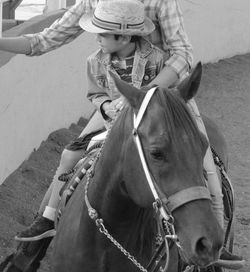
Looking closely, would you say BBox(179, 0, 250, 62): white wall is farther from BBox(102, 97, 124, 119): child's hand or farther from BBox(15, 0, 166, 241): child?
BBox(102, 97, 124, 119): child's hand

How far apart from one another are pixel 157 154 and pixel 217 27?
33.2ft

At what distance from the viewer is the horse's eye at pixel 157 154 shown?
418cm

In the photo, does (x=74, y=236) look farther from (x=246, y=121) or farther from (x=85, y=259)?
(x=246, y=121)

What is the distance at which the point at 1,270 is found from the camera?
6.35m

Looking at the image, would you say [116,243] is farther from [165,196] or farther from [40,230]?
[40,230]

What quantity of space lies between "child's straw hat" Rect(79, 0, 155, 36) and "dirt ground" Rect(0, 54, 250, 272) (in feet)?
8.30

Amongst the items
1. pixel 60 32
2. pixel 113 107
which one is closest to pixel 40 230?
pixel 113 107

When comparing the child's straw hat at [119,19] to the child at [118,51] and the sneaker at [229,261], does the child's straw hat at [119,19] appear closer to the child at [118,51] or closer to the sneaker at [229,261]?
the child at [118,51]

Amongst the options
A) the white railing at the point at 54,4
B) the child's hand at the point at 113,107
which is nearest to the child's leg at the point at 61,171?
the child's hand at the point at 113,107

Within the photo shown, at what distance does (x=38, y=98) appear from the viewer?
9.08 meters

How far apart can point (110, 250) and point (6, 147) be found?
363 cm

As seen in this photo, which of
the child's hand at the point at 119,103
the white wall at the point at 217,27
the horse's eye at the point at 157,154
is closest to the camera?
the horse's eye at the point at 157,154

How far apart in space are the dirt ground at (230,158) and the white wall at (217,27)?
0.78 ft

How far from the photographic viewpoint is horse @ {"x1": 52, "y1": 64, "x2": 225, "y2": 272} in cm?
409
